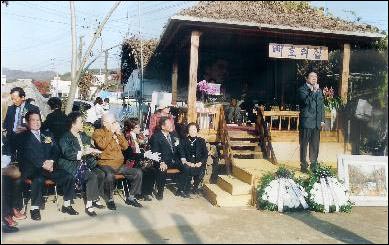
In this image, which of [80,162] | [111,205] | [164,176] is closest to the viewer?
[111,205]

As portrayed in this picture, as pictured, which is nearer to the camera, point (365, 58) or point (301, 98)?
point (301, 98)

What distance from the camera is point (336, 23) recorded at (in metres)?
11.2

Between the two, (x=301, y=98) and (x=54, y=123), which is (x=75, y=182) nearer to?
(x=54, y=123)

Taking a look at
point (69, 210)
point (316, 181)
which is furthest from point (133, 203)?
point (316, 181)

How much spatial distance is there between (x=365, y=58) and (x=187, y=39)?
549 centimetres

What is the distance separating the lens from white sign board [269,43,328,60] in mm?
10939

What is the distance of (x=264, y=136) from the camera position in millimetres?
9977

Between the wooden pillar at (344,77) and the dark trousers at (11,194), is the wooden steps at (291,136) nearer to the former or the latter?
the wooden pillar at (344,77)

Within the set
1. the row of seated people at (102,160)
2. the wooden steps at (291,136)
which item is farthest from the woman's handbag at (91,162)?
the wooden steps at (291,136)

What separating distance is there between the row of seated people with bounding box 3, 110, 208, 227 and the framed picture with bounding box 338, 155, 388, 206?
107 inches

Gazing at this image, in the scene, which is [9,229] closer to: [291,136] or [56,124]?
[56,124]

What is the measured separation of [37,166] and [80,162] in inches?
32.1

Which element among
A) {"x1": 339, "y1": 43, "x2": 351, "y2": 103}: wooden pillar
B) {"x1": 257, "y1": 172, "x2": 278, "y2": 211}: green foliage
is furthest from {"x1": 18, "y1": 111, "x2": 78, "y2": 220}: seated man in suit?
{"x1": 339, "y1": 43, "x2": 351, "y2": 103}: wooden pillar

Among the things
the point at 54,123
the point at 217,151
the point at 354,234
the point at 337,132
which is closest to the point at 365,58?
the point at 337,132
